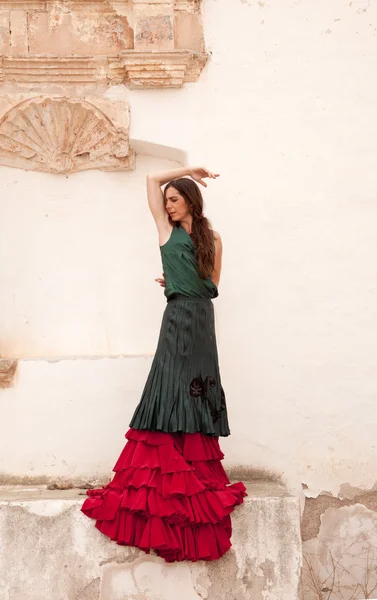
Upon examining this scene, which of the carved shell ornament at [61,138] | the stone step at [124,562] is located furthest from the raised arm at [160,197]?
the stone step at [124,562]

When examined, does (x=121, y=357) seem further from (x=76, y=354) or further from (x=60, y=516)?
(x=60, y=516)

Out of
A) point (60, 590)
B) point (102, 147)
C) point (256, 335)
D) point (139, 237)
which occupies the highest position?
point (102, 147)

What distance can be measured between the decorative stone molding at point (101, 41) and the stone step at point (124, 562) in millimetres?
2389

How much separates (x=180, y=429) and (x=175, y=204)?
3.53 feet

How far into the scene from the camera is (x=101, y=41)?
4.93 meters

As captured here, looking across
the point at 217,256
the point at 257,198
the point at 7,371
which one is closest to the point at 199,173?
the point at 217,256

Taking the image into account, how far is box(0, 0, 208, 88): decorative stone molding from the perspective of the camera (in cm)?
483

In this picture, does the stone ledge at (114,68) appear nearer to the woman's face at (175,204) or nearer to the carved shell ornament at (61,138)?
the carved shell ornament at (61,138)

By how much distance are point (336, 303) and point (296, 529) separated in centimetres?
137

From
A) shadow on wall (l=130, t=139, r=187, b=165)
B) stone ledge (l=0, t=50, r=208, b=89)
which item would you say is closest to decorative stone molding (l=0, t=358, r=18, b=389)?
shadow on wall (l=130, t=139, r=187, b=165)

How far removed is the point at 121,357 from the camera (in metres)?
4.81

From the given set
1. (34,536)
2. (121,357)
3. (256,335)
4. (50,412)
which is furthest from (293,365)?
(34,536)

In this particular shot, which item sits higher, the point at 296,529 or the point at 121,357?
the point at 121,357

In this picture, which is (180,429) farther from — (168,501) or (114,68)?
(114,68)
